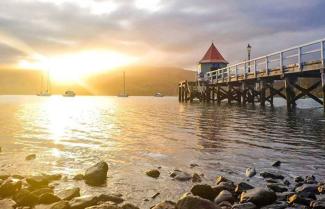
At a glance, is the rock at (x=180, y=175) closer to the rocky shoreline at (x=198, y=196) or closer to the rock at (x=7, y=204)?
the rocky shoreline at (x=198, y=196)

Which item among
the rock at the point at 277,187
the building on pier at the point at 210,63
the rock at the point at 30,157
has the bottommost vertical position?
the rock at the point at 277,187

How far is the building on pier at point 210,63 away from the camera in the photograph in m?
55.2

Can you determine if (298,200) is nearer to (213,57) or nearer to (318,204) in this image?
(318,204)

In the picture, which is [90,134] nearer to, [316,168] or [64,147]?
[64,147]

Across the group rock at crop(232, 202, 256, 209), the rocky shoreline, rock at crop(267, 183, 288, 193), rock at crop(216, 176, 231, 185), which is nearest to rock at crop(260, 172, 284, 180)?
the rocky shoreline

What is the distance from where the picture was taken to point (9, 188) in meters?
7.56

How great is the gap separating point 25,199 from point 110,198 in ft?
5.07

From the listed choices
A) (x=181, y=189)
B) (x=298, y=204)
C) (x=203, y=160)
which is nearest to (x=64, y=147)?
(x=203, y=160)

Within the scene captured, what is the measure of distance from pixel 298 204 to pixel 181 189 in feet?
7.80

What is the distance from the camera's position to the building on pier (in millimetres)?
55156

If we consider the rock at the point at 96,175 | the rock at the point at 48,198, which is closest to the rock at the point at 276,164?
the rock at the point at 96,175

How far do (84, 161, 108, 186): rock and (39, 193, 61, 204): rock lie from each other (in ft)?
4.63

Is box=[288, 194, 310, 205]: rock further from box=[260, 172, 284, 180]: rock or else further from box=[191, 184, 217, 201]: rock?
box=[260, 172, 284, 180]: rock

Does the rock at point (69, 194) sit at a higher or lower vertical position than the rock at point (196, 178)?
higher
